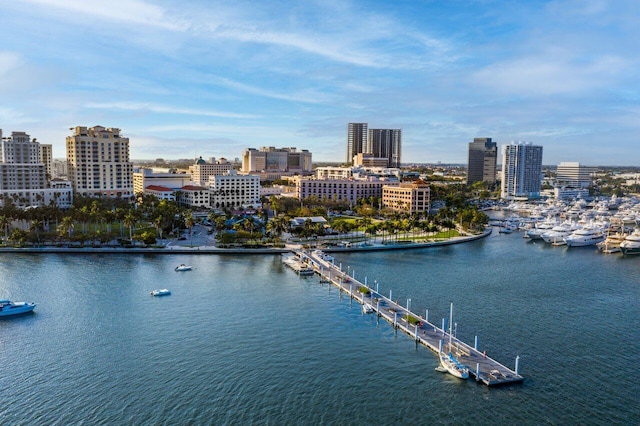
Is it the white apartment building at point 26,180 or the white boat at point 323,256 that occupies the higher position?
the white apartment building at point 26,180

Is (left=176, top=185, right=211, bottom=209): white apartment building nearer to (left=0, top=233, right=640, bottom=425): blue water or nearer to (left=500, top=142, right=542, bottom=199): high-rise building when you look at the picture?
(left=0, top=233, right=640, bottom=425): blue water

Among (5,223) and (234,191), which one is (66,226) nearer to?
(5,223)

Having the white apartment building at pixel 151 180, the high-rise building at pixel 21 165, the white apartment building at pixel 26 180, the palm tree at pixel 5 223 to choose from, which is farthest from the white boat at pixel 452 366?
the white apartment building at pixel 151 180

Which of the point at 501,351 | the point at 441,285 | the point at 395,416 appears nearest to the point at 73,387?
the point at 395,416

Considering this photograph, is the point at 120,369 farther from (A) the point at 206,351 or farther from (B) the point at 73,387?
(A) the point at 206,351

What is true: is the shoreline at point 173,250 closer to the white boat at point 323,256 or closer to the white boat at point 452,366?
the white boat at point 323,256

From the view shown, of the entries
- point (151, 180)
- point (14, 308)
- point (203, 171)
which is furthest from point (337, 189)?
point (14, 308)
